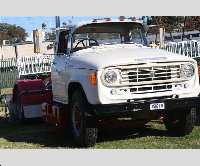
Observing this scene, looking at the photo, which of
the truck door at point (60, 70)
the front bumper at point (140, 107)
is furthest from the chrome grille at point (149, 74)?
the truck door at point (60, 70)

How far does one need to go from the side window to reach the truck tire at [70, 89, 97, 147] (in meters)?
1.37

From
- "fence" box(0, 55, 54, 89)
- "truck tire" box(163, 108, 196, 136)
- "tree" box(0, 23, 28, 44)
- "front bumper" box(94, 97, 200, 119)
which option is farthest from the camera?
"tree" box(0, 23, 28, 44)

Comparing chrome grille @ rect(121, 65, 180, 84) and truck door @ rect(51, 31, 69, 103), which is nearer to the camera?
chrome grille @ rect(121, 65, 180, 84)

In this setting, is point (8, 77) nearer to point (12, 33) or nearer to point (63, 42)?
point (63, 42)

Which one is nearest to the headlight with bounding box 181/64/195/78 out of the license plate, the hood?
the hood

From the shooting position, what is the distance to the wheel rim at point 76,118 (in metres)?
7.23

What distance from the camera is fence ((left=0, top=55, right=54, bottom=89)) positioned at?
2084 cm

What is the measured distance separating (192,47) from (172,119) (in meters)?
14.9

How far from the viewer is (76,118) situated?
7379 millimetres

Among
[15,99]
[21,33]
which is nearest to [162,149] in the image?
[15,99]

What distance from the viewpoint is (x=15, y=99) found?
10.8 meters

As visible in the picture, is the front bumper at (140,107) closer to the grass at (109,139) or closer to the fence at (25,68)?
the grass at (109,139)

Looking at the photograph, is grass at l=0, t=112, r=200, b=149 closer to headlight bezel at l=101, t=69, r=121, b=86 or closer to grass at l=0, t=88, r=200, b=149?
grass at l=0, t=88, r=200, b=149

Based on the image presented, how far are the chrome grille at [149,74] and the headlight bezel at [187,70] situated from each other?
8 centimetres
